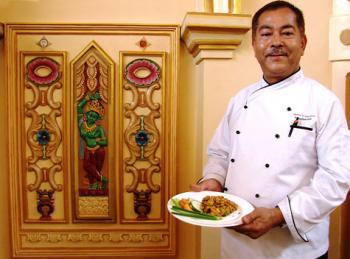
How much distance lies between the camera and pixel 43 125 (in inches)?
66.5

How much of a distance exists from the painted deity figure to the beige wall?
1.21 ft

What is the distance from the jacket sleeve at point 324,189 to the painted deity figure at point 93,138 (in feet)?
2.99

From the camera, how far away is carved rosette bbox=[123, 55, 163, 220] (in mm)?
1688

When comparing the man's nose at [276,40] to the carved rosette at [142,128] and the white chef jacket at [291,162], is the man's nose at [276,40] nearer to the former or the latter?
the white chef jacket at [291,162]

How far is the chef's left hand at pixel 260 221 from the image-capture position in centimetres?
106

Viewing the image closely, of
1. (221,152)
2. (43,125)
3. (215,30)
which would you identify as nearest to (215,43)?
(215,30)

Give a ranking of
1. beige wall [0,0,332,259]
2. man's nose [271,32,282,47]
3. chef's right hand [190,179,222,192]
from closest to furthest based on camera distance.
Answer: man's nose [271,32,282,47]
chef's right hand [190,179,222,192]
beige wall [0,0,332,259]

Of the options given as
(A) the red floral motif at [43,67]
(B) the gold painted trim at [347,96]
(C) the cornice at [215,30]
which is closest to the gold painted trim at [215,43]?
(C) the cornice at [215,30]

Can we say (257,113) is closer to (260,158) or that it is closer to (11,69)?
(260,158)

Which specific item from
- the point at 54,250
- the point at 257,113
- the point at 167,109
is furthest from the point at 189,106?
the point at 54,250

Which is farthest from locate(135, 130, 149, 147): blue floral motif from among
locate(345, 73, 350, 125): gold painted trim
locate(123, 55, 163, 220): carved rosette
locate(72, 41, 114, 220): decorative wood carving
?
locate(345, 73, 350, 125): gold painted trim

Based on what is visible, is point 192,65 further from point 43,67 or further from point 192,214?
point 192,214

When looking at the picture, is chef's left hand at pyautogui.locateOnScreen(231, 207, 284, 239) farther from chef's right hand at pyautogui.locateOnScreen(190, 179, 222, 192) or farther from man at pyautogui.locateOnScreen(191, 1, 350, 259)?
chef's right hand at pyautogui.locateOnScreen(190, 179, 222, 192)

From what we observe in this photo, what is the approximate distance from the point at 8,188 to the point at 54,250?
366 mm
